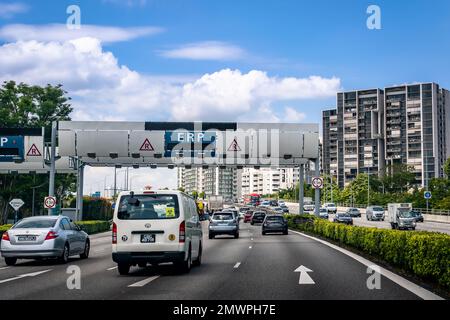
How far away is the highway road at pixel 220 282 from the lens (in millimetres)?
12265

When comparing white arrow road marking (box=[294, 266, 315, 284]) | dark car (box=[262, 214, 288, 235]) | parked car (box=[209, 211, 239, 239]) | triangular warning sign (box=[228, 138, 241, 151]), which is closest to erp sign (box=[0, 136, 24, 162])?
triangular warning sign (box=[228, 138, 241, 151])

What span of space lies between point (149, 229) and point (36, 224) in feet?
20.1

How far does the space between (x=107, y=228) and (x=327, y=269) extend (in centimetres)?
4496

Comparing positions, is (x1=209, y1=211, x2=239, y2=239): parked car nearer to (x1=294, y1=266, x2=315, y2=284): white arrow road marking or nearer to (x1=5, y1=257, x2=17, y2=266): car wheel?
(x1=5, y1=257, x2=17, y2=266): car wheel

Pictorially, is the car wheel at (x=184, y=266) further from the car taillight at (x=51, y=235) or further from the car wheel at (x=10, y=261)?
the car wheel at (x=10, y=261)

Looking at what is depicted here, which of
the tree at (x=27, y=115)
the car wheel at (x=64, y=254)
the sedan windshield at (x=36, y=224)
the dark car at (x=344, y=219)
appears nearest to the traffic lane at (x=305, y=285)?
the car wheel at (x=64, y=254)

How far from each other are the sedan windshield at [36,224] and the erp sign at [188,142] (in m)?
27.0

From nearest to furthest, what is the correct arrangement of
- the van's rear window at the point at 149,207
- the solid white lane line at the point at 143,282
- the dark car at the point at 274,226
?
the solid white lane line at the point at 143,282 → the van's rear window at the point at 149,207 → the dark car at the point at 274,226

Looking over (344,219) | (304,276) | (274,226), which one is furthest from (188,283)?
(344,219)

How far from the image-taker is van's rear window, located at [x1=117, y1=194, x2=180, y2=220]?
16.7m

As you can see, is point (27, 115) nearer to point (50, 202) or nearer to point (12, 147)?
point (12, 147)

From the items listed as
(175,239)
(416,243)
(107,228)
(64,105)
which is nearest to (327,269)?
(416,243)

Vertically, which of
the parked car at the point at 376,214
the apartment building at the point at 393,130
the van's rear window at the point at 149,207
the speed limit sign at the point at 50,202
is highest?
the apartment building at the point at 393,130

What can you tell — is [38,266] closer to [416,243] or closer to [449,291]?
[416,243]
